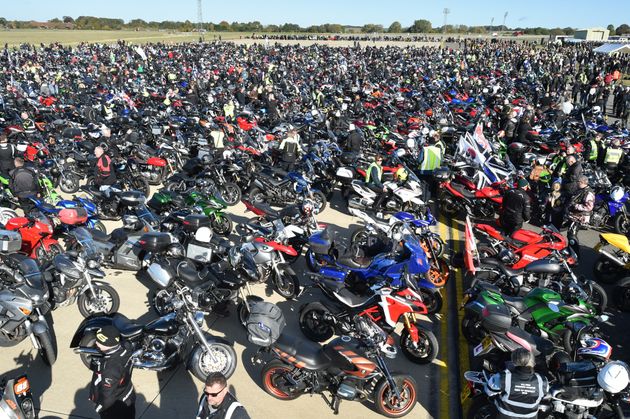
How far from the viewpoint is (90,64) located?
34219mm

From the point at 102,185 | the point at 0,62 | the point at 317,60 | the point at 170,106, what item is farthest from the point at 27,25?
the point at 102,185

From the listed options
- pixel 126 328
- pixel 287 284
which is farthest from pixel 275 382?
pixel 287 284

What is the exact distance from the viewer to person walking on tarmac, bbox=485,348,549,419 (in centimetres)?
416

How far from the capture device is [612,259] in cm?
786

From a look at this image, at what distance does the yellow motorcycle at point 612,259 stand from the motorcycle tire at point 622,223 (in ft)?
6.94

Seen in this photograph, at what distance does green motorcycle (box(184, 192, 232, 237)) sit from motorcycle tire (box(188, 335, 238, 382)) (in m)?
4.45

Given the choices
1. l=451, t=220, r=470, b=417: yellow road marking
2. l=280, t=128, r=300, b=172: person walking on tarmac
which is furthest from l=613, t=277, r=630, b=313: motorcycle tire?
l=280, t=128, r=300, b=172: person walking on tarmac

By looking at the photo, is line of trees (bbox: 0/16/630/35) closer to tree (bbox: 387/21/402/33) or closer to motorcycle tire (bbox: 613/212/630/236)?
A: tree (bbox: 387/21/402/33)

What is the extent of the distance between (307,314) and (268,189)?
5.05m

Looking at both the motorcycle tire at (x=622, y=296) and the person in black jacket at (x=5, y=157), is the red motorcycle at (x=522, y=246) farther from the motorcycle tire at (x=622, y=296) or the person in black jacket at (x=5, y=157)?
the person in black jacket at (x=5, y=157)

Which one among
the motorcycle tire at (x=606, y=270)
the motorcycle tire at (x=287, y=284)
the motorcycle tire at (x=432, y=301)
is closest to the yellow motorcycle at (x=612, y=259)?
the motorcycle tire at (x=606, y=270)

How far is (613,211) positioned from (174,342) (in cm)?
974

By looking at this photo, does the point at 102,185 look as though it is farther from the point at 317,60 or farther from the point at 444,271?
the point at 317,60

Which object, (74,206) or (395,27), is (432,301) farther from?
(395,27)
